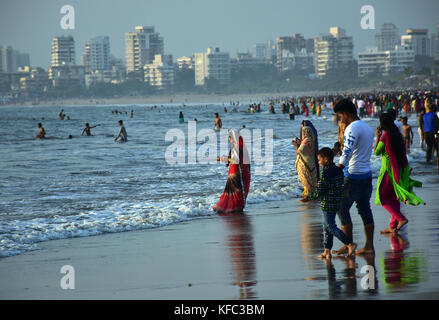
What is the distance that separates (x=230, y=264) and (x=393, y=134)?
254 centimetres

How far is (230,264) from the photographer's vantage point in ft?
22.0

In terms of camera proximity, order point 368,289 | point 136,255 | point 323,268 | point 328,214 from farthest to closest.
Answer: point 136,255
point 328,214
point 323,268
point 368,289

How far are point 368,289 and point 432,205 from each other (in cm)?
517

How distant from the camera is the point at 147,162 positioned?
2352 centimetres

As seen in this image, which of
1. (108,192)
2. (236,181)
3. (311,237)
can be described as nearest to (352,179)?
(311,237)

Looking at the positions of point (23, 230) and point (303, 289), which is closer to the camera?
point (303, 289)

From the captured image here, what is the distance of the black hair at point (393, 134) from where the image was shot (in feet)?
25.5

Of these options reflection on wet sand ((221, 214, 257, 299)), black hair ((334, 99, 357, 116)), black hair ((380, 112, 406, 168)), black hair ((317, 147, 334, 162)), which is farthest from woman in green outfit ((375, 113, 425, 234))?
reflection on wet sand ((221, 214, 257, 299))

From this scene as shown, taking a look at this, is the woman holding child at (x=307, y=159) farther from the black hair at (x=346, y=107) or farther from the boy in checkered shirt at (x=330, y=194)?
the boy in checkered shirt at (x=330, y=194)

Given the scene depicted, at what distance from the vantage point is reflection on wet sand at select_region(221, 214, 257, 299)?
5.76 metres

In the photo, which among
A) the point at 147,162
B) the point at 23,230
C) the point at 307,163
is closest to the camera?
the point at 23,230

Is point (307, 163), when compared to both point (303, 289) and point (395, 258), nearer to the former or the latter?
point (395, 258)

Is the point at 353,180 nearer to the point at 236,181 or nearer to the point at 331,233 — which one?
the point at 331,233
